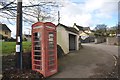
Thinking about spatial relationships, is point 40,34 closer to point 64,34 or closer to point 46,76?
point 46,76

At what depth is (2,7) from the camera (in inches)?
401

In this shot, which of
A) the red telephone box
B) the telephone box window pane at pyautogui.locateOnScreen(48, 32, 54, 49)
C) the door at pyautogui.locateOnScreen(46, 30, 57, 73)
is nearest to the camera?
the red telephone box

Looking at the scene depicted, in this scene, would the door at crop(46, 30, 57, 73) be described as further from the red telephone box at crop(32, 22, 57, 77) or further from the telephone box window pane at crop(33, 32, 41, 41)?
the telephone box window pane at crop(33, 32, 41, 41)

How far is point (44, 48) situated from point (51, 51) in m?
0.79

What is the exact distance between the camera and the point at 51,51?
31.3ft

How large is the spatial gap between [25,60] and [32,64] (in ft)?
1.72

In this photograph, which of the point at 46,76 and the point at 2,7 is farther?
the point at 2,7

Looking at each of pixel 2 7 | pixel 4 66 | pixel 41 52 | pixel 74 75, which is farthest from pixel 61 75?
pixel 2 7

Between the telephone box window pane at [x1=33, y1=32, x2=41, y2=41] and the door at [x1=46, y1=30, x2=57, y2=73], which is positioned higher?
the telephone box window pane at [x1=33, y1=32, x2=41, y2=41]

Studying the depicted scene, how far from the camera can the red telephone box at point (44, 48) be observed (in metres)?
8.85

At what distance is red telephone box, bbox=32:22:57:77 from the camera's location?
885 centimetres

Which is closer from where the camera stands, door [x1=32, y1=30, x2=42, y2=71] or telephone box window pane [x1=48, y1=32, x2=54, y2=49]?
door [x1=32, y1=30, x2=42, y2=71]

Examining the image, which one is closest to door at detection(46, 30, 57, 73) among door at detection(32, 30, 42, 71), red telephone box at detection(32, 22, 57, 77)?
red telephone box at detection(32, 22, 57, 77)

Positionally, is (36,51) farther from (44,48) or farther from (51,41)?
(51,41)
